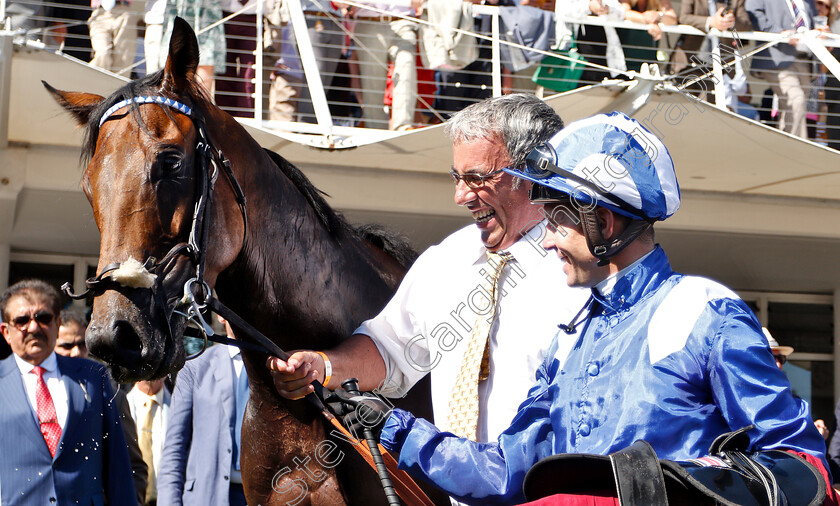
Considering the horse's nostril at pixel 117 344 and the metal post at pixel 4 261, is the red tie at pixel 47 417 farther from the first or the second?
the metal post at pixel 4 261

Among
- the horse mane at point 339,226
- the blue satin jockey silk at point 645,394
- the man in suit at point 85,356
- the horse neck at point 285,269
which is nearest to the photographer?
the blue satin jockey silk at point 645,394

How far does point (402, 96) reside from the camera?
6637 millimetres

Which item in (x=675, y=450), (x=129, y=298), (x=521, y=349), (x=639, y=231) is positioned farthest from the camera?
(x=521, y=349)

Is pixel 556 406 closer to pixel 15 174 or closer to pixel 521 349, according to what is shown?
pixel 521 349

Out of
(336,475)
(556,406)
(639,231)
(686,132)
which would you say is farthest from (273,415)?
(686,132)

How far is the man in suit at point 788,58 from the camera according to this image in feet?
24.1

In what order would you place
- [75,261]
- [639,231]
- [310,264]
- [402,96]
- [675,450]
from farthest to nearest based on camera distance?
[75,261] < [402,96] < [310,264] < [639,231] < [675,450]

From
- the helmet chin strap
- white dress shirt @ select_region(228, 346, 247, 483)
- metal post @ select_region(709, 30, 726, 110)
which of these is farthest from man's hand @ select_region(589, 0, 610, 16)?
the helmet chin strap

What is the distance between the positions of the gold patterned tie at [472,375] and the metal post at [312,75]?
3.81 m

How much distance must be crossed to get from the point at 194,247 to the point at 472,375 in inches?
29.6

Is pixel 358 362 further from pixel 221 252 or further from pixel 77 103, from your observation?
pixel 77 103

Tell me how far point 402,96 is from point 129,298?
4.72 metres

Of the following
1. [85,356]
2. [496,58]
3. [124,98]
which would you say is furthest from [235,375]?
[496,58]

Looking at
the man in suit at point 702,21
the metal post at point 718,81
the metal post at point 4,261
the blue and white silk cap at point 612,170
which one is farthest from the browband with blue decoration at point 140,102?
the metal post at point 4,261
